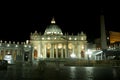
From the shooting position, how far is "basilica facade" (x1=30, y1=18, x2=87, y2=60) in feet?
431

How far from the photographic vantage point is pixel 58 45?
5202 inches

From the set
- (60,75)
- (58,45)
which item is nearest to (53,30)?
(58,45)

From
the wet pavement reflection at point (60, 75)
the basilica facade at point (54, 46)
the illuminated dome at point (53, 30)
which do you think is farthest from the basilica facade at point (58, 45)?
the wet pavement reflection at point (60, 75)

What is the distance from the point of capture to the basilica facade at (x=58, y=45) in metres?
131

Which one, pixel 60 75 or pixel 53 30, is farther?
pixel 53 30

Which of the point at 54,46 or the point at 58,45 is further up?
the point at 58,45

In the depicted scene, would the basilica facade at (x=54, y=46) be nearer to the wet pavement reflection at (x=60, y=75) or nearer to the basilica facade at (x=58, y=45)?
the basilica facade at (x=58, y=45)

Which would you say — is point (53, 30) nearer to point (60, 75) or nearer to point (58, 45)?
point (58, 45)

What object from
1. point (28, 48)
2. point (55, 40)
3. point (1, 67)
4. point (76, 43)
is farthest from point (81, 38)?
point (1, 67)

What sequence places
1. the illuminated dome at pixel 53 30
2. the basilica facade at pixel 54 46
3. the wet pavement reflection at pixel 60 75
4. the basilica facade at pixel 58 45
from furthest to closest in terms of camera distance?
the illuminated dome at pixel 53 30, the basilica facade at pixel 58 45, the basilica facade at pixel 54 46, the wet pavement reflection at pixel 60 75

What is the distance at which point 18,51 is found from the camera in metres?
126

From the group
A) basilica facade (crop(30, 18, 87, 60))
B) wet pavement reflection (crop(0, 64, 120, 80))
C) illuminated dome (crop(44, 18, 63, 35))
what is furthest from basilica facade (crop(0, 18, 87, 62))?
wet pavement reflection (crop(0, 64, 120, 80))

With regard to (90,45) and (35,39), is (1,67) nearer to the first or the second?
(35,39)

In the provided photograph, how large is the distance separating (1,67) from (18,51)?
89917mm
